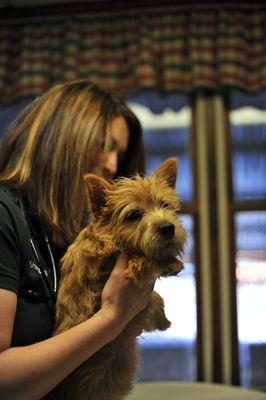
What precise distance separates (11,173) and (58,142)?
0.43 feet

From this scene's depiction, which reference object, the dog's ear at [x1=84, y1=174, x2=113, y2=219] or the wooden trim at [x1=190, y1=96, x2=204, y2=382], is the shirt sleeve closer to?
the dog's ear at [x1=84, y1=174, x2=113, y2=219]

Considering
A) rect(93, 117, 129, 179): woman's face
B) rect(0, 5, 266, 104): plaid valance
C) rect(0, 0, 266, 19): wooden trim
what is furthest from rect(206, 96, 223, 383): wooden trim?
rect(93, 117, 129, 179): woman's face

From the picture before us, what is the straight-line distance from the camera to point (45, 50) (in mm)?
2730

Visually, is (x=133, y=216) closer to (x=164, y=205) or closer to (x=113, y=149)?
(x=164, y=205)

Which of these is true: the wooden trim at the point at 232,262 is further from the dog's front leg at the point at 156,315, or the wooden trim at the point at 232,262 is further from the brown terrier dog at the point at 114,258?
the brown terrier dog at the point at 114,258

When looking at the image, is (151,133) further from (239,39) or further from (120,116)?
(120,116)

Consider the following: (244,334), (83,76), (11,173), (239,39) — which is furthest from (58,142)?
(244,334)

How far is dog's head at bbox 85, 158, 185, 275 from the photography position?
0.79m

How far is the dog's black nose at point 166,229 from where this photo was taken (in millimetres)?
780

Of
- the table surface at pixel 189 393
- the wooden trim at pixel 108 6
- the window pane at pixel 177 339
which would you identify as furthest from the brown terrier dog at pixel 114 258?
the wooden trim at pixel 108 6

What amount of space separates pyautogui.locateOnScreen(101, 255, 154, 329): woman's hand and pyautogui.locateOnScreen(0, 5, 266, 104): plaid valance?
1.96 m

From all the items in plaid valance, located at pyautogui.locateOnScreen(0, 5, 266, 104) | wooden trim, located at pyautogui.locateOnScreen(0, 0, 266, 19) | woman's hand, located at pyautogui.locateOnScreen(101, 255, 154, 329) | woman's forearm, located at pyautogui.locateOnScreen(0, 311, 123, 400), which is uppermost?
wooden trim, located at pyautogui.locateOnScreen(0, 0, 266, 19)

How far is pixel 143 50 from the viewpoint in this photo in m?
2.62

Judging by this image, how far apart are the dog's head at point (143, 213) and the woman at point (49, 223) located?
6cm
